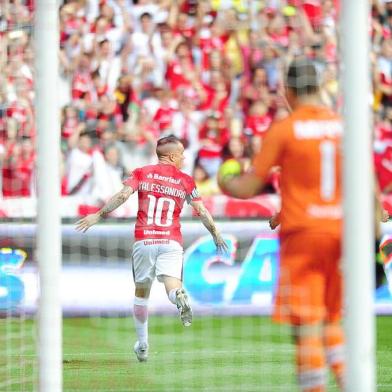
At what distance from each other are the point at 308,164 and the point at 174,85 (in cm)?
728

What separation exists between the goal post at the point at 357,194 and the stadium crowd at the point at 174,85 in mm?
5922

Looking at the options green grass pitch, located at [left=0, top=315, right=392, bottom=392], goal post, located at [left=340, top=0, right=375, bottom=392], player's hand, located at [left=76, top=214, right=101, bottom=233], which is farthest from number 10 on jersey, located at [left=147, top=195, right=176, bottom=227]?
goal post, located at [left=340, top=0, right=375, bottom=392]

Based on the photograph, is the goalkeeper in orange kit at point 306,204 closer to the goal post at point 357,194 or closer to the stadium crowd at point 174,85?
the goal post at point 357,194

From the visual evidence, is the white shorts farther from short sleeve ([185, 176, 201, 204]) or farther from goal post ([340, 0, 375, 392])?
goal post ([340, 0, 375, 392])

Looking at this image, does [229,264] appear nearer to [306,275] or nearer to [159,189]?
[159,189]

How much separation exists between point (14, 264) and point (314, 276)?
614 centimetres

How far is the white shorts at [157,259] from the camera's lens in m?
10.1

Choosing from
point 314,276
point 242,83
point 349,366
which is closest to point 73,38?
point 242,83

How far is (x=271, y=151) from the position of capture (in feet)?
19.3

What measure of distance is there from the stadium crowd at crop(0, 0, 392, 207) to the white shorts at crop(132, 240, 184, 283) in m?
1.55

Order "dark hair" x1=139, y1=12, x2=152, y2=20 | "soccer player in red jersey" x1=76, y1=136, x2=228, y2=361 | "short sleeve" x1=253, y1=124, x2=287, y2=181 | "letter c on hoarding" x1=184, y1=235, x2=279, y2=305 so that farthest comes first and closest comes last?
1. "dark hair" x1=139, y1=12, x2=152, y2=20
2. "letter c on hoarding" x1=184, y1=235, x2=279, y2=305
3. "soccer player in red jersey" x1=76, y1=136, x2=228, y2=361
4. "short sleeve" x1=253, y1=124, x2=287, y2=181

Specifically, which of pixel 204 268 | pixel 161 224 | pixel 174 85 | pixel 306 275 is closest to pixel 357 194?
pixel 306 275

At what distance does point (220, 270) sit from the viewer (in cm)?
1266

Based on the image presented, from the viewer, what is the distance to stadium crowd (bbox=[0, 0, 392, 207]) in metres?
12.0
